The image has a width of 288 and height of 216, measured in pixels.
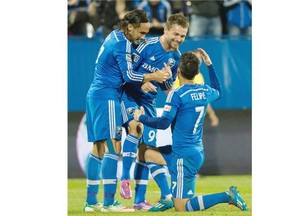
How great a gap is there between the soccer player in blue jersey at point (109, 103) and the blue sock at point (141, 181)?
31cm

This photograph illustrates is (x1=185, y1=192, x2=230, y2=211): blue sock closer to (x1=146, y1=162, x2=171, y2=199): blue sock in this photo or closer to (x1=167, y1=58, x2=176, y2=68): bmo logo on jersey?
(x1=146, y1=162, x2=171, y2=199): blue sock

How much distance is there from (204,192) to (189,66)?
333 cm

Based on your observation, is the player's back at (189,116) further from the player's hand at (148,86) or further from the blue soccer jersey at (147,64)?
the blue soccer jersey at (147,64)

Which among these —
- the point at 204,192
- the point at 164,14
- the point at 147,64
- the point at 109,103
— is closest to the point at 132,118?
the point at 109,103

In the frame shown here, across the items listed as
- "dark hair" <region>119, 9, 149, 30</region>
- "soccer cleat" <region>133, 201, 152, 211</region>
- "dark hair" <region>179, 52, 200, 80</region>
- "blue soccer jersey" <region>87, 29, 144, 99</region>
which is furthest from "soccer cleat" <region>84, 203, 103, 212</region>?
"dark hair" <region>119, 9, 149, 30</region>

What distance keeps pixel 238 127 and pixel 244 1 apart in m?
2.05

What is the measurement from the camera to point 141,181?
33.7 ft

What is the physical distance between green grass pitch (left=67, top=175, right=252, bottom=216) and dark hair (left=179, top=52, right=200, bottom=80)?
1.37m

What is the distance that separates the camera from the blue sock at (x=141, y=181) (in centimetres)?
1024

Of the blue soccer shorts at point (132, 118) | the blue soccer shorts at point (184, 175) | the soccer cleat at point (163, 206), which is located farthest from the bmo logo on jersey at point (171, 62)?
the soccer cleat at point (163, 206)

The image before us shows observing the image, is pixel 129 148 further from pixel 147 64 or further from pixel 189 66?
pixel 189 66
